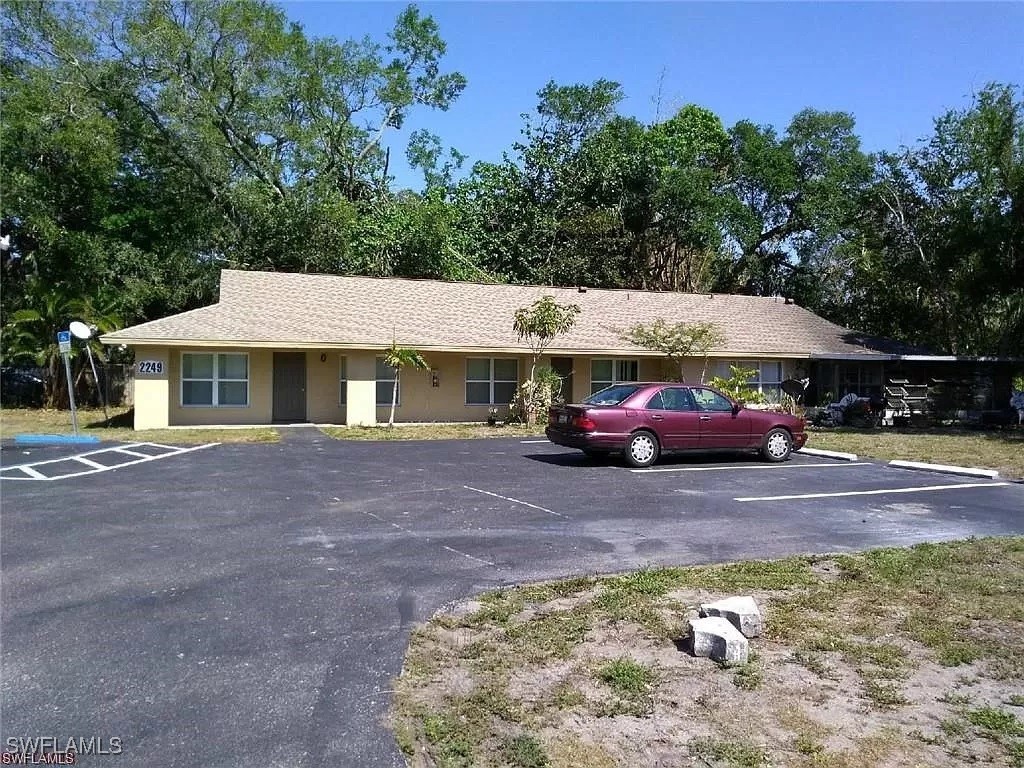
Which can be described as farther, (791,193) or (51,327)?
(791,193)

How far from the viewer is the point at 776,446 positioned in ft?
52.8

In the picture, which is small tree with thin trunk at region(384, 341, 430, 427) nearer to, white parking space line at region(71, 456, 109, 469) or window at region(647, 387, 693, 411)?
white parking space line at region(71, 456, 109, 469)

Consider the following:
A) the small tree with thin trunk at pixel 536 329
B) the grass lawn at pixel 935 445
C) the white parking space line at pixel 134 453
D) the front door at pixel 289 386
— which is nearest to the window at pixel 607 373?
the small tree with thin trunk at pixel 536 329

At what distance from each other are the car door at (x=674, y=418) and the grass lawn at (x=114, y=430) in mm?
8710

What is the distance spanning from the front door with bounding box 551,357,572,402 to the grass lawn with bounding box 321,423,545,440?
108 inches

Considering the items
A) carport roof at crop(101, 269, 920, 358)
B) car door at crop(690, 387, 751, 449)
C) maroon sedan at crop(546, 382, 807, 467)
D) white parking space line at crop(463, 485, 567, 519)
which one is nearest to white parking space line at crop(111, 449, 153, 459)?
carport roof at crop(101, 269, 920, 358)

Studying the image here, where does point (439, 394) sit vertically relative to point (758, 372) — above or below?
below

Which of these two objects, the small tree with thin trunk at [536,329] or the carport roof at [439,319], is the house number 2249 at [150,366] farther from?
the small tree with thin trunk at [536,329]

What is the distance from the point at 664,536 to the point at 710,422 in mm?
6729

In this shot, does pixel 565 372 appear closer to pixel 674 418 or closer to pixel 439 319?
pixel 439 319

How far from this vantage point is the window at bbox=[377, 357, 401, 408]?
23797mm

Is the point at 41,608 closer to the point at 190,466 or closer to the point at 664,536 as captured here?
the point at 664,536

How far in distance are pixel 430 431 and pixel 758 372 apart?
11.5 metres

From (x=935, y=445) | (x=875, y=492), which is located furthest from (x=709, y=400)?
(x=935, y=445)
